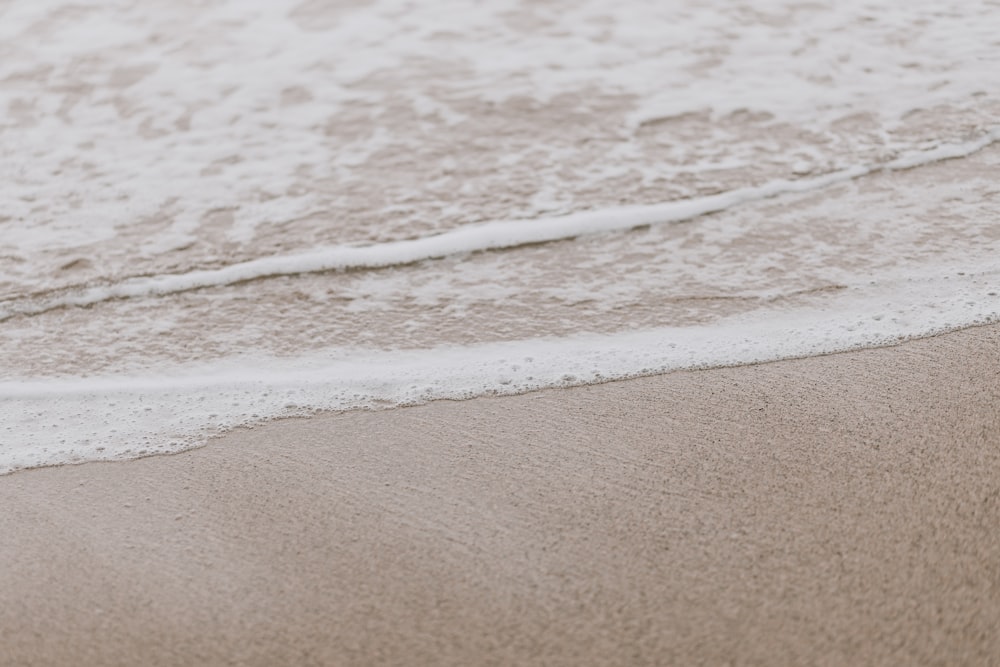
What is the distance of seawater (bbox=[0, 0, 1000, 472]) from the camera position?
7.38 ft

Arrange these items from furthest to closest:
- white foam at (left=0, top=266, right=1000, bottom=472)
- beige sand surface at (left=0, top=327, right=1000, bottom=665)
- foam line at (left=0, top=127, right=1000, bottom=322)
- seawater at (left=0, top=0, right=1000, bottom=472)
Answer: foam line at (left=0, top=127, right=1000, bottom=322)
seawater at (left=0, top=0, right=1000, bottom=472)
white foam at (left=0, top=266, right=1000, bottom=472)
beige sand surface at (left=0, top=327, right=1000, bottom=665)

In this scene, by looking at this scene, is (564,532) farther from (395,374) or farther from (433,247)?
(433,247)

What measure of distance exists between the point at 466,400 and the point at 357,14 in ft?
9.11

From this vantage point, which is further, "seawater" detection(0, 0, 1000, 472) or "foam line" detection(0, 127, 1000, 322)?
"foam line" detection(0, 127, 1000, 322)

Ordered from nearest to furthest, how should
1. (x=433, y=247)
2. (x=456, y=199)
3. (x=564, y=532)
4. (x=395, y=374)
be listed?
(x=564, y=532) < (x=395, y=374) < (x=433, y=247) < (x=456, y=199)

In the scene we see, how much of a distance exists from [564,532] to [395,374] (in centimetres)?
64

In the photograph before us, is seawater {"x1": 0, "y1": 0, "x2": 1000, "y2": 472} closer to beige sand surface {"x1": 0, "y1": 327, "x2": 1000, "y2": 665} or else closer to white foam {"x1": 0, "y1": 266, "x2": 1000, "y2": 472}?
white foam {"x1": 0, "y1": 266, "x2": 1000, "y2": 472}

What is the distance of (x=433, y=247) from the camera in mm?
2725

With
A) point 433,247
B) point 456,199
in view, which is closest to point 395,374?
point 433,247

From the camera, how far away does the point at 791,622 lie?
4.92ft

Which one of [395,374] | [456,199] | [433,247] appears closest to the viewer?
[395,374]

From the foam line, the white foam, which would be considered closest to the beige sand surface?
the white foam

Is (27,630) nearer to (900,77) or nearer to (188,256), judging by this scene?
(188,256)

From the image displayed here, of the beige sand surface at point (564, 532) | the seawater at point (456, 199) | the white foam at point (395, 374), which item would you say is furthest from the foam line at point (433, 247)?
the beige sand surface at point (564, 532)
